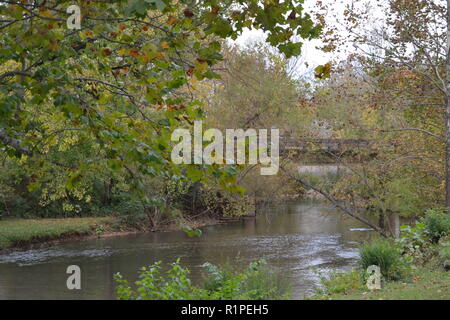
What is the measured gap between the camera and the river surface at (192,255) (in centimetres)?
1322

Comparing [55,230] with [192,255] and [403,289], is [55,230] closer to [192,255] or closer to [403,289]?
[192,255]

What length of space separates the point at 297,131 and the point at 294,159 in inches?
38.1

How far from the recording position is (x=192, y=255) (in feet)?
59.3

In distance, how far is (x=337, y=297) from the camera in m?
8.26

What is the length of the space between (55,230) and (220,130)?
10.6 meters

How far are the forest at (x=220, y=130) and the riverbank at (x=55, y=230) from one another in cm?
9

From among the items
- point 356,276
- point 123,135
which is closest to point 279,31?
point 123,135

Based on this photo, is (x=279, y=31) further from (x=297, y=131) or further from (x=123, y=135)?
(x=297, y=131)
